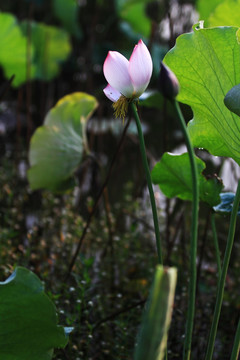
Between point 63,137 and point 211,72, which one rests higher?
point 211,72

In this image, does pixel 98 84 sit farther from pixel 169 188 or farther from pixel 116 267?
pixel 169 188

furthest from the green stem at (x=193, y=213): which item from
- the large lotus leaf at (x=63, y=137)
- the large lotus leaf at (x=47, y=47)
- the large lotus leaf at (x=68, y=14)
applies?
the large lotus leaf at (x=68, y=14)

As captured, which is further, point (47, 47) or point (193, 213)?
point (47, 47)

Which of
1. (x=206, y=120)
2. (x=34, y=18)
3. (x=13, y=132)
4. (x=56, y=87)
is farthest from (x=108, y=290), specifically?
(x=34, y=18)

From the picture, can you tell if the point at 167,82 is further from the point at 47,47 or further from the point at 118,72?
the point at 47,47

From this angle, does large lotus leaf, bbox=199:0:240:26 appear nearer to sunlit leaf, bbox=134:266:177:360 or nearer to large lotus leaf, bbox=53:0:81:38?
sunlit leaf, bbox=134:266:177:360

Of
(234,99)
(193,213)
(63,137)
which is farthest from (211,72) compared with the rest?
(63,137)

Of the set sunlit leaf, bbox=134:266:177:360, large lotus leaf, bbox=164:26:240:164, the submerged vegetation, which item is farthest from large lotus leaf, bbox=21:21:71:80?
sunlit leaf, bbox=134:266:177:360
